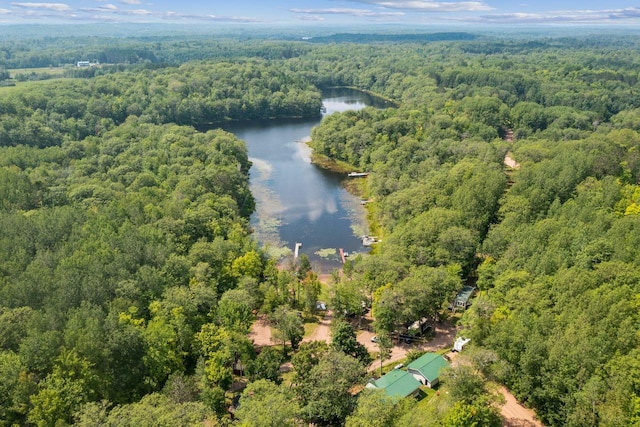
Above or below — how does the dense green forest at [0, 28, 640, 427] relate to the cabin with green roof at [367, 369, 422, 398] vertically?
above

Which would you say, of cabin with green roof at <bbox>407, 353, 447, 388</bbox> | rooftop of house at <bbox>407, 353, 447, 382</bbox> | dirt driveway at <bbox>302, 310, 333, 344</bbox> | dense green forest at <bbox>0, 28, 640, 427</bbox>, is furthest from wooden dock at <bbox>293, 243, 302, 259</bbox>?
cabin with green roof at <bbox>407, 353, 447, 388</bbox>

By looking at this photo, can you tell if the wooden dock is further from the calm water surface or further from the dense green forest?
the dense green forest

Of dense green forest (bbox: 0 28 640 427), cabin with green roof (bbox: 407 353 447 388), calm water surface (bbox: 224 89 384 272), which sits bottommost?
calm water surface (bbox: 224 89 384 272)

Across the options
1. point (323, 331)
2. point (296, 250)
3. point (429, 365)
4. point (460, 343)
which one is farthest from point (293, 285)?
point (460, 343)

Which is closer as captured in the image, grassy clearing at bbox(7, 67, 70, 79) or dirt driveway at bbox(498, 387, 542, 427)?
dirt driveway at bbox(498, 387, 542, 427)

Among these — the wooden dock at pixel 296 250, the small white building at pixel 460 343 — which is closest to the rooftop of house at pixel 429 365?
the small white building at pixel 460 343

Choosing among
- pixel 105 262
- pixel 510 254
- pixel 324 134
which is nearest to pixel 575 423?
pixel 510 254
